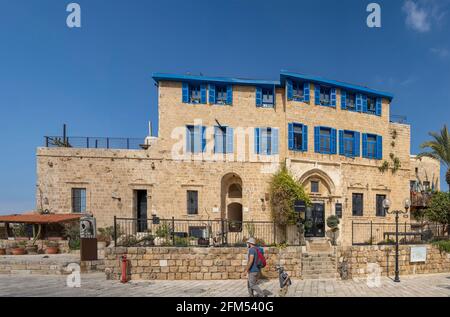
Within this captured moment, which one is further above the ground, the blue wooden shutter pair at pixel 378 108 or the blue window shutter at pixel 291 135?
the blue wooden shutter pair at pixel 378 108

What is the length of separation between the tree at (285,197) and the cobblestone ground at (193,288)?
5.69 metres

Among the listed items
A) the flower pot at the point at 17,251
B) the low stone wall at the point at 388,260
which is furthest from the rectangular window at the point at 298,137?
the flower pot at the point at 17,251

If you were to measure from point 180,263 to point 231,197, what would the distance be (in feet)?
28.8

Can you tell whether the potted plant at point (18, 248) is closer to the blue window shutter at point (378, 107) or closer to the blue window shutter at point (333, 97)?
the blue window shutter at point (333, 97)

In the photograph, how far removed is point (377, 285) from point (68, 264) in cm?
1243

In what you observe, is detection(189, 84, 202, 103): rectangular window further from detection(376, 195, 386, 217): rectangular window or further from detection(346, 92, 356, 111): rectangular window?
detection(376, 195, 386, 217): rectangular window

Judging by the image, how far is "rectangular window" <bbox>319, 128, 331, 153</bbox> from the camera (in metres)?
18.1

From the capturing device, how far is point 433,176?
24.1 metres

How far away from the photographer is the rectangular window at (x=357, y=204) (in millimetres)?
18250

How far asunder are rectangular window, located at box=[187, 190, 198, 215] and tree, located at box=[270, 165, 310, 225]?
5106 millimetres

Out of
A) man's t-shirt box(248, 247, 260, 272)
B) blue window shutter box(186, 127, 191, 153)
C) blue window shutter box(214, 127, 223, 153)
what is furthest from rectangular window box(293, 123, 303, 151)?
man's t-shirt box(248, 247, 260, 272)

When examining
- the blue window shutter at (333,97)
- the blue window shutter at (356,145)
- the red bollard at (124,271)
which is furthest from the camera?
the blue window shutter at (356,145)
